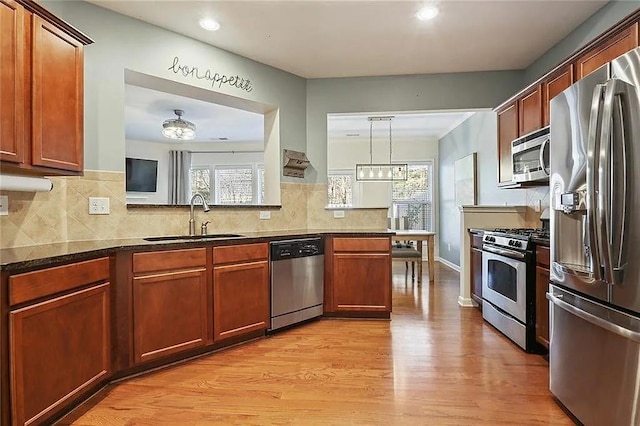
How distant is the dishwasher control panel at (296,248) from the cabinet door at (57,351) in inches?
52.1

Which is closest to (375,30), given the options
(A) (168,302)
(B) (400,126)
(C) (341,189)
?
(A) (168,302)

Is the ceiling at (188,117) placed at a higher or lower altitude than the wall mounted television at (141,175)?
higher

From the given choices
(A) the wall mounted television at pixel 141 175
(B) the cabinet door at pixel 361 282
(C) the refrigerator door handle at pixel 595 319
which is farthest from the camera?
(A) the wall mounted television at pixel 141 175

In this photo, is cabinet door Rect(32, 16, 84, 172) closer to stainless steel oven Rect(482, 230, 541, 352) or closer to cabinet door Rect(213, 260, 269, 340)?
cabinet door Rect(213, 260, 269, 340)

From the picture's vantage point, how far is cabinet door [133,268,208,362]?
233 cm

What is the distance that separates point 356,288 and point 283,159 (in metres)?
1.59

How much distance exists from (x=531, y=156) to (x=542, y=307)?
1.32m

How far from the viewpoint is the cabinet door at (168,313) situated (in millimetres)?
2328

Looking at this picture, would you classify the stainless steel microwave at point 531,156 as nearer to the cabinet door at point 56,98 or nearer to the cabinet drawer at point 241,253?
the cabinet drawer at point 241,253

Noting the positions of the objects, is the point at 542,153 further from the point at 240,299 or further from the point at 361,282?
the point at 240,299

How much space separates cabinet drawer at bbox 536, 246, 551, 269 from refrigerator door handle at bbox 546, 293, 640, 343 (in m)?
0.60

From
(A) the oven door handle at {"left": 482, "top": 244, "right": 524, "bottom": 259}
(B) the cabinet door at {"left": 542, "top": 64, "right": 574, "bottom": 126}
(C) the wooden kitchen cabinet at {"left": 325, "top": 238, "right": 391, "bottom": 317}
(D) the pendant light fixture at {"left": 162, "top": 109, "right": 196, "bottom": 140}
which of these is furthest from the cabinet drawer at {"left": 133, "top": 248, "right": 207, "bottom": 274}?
(D) the pendant light fixture at {"left": 162, "top": 109, "right": 196, "bottom": 140}

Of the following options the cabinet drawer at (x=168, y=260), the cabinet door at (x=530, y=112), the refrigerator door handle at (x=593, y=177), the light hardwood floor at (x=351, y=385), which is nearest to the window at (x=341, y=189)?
the cabinet door at (x=530, y=112)

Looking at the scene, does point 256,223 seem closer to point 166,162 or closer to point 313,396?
point 313,396
